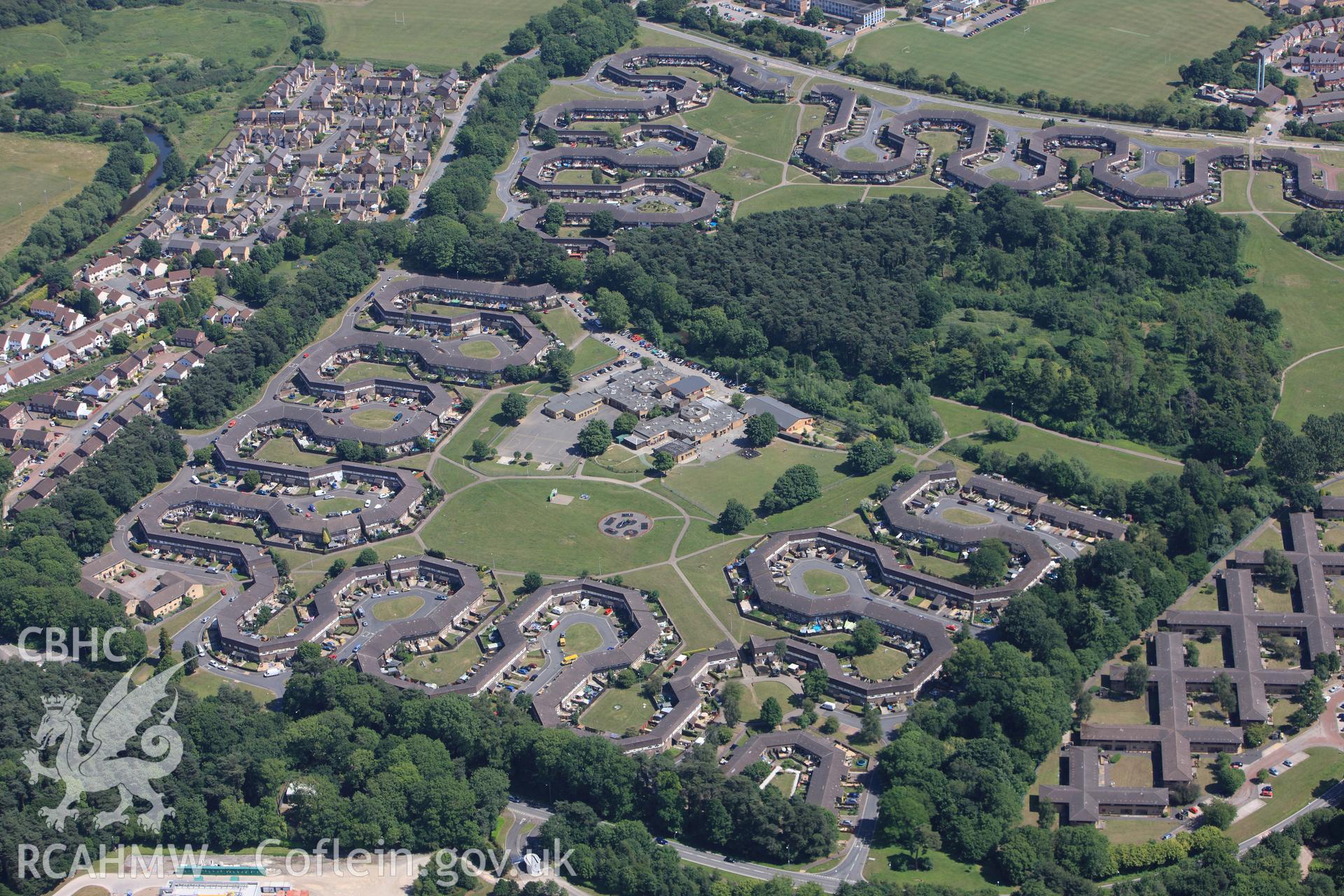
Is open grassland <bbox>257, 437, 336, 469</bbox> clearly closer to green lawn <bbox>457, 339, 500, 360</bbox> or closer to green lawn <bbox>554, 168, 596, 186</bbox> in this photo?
green lawn <bbox>457, 339, 500, 360</bbox>

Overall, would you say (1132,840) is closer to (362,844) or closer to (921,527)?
(921,527)

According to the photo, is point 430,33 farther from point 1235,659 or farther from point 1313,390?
point 1235,659

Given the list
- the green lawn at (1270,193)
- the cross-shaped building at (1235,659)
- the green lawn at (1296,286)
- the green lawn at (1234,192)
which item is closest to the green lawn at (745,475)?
the cross-shaped building at (1235,659)

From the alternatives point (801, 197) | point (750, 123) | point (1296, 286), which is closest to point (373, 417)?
point (801, 197)

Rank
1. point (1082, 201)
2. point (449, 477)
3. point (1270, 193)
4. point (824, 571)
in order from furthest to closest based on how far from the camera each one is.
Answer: point (1270, 193) < point (1082, 201) < point (449, 477) < point (824, 571)

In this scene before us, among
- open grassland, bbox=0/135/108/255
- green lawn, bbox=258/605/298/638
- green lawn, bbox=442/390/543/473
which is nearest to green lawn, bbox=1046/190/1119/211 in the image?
green lawn, bbox=442/390/543/473

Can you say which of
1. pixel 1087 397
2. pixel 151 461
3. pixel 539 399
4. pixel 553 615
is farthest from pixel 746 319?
pixel 151 461
